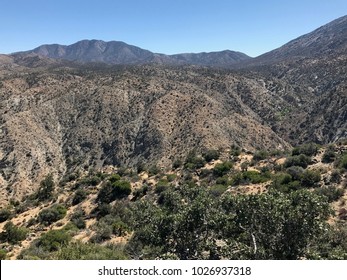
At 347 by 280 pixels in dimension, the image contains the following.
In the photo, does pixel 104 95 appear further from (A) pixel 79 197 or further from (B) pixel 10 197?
(A) pixel 79 197

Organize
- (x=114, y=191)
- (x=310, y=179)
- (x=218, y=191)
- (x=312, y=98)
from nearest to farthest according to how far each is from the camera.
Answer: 1. (x=310, y=179)
2. (x=218, y=191)
3. (x=114, y=191)
4. (x=312, y=98)

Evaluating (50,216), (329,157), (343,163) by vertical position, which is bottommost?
(50,216)

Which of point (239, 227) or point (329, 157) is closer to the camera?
point (239, 227)

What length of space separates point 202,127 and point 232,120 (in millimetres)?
12037

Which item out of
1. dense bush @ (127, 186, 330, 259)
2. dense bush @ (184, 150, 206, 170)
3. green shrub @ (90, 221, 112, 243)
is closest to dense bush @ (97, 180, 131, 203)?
dense bush @ (184, 150, 206, 170)

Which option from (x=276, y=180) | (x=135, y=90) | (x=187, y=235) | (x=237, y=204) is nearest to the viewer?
(x=237, y=204)

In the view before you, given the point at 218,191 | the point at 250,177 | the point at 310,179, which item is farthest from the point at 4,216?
the point at 310,179

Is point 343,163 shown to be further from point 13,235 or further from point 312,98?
point 312,98

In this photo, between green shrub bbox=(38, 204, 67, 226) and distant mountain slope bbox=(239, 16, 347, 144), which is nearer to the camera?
green shrub bbox=(38, 204, 67, 226)

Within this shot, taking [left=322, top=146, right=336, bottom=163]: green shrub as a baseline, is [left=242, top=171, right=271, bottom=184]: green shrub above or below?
below

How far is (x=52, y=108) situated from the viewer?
325 ft

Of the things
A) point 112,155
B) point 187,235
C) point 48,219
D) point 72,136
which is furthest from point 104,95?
point 187,235

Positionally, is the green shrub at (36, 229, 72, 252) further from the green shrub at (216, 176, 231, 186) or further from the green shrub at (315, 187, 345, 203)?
the green shrub at (315, 187, 345, 203)

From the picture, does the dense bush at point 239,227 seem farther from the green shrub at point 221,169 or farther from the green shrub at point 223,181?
the green shrub at point 221,169
